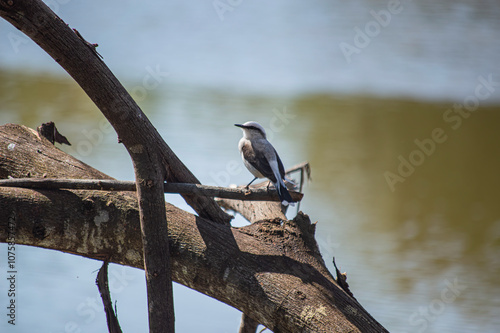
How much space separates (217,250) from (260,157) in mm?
1063

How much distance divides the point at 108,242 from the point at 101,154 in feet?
16.1

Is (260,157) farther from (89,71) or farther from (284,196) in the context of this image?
(89,71)

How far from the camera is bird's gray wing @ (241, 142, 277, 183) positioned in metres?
3.35

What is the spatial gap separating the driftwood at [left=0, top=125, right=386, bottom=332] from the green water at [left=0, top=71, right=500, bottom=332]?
2.75m

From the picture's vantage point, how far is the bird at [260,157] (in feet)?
10.9

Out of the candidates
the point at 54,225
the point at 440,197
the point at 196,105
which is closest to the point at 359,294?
the point at 440,197

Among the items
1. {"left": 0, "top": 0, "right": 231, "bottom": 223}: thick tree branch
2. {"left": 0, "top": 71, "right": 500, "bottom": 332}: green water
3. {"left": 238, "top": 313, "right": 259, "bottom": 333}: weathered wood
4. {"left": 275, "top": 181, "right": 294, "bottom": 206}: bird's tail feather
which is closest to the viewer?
{"left": 0, "top": 0, "right": 231, "bottom": 223}: thick tree branch

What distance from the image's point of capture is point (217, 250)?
2547 millimetres

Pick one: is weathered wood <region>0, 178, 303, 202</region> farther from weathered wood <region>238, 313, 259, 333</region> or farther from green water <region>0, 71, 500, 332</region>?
green water <region>0, 71, 500, 332</region>

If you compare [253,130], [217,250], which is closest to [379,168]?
[253,130]

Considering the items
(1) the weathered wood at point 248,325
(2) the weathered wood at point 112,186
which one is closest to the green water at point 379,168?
(1) the weathered wood at point 248,325

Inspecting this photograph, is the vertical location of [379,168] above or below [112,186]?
above

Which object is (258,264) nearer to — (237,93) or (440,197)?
(440,197)

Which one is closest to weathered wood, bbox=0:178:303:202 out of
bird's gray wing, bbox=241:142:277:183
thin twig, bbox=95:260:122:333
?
thin twig, bbox=95:260:122:333
